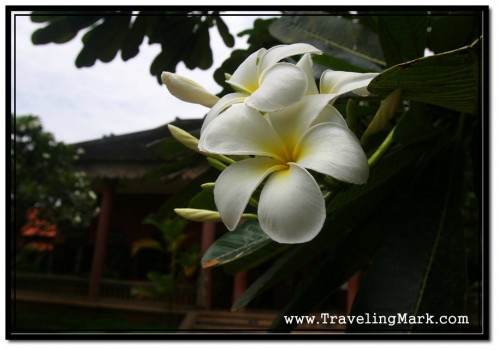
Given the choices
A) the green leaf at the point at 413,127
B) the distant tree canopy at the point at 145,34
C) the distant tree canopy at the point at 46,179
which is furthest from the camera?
the distant tree canopy at the point at 46,179

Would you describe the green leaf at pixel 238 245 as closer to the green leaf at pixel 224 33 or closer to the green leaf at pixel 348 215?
the green leaf at pixel 348 215

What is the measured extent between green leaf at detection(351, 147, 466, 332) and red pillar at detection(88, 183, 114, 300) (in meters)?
5.57

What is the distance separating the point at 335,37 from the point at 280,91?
63 centimetres

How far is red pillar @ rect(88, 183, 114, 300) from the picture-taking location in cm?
575

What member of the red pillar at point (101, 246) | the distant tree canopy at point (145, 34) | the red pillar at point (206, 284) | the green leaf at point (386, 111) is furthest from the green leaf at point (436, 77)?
the red pillar at point (101, 246)

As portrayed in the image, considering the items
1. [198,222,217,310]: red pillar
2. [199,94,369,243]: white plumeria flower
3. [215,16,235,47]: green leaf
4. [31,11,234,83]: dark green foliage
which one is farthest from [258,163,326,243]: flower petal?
[198,222,217,310]: red pillar

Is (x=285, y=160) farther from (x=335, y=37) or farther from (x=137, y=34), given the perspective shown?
(x=137, y=34)

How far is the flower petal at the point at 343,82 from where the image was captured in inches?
13.4

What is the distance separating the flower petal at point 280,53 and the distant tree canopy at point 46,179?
4.17m

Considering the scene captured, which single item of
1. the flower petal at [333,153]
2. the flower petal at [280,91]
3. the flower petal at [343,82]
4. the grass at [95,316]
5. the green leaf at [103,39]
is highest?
the green leaf at [103,39]

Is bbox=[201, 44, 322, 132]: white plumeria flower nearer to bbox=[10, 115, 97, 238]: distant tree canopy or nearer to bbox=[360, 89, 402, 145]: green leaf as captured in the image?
bbox=[360, 89, 402, 145]: green leaf

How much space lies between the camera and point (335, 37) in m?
0.89

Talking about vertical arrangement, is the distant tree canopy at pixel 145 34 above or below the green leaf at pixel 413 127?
above

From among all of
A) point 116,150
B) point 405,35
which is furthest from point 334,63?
point 116,150
